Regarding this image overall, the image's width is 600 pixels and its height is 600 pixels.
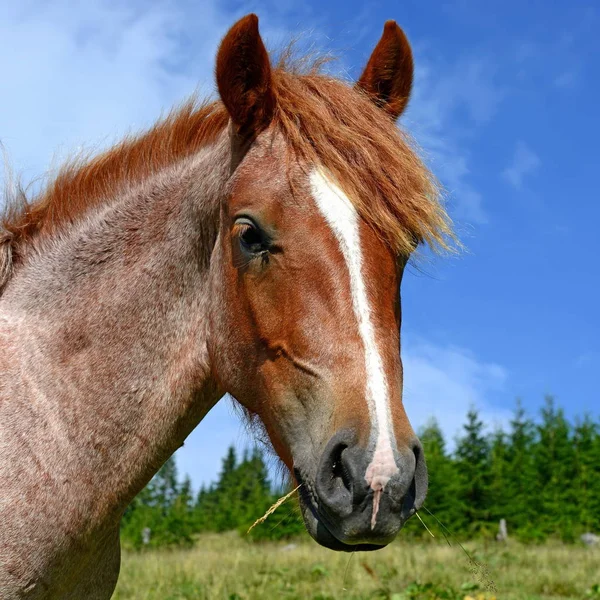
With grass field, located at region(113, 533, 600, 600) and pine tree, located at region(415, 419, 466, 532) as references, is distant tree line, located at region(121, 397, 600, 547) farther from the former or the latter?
grass field, located at region(113, 533, 600, 600)

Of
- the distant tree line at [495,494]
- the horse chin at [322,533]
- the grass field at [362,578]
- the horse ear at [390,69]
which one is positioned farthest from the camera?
the distant tree line at [495,494]

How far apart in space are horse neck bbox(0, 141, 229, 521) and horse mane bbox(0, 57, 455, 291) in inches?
9.8

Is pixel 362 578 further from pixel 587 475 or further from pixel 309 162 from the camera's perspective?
pixel 587 475

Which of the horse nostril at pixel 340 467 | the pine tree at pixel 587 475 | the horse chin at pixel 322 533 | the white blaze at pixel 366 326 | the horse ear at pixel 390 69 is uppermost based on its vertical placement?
the pine tree at pixel 587 475

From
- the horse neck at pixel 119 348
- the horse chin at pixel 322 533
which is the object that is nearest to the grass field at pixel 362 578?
the horse neck at pixel 119 348

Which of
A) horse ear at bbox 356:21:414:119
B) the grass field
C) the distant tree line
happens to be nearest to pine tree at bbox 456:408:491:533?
the distant tree line

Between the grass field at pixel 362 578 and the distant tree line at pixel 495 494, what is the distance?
45.2 feet

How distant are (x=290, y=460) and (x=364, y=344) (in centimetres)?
62

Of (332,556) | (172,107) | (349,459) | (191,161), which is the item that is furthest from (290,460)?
(332,556)

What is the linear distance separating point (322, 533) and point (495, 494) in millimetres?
30919

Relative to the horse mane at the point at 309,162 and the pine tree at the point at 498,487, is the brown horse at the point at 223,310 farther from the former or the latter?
the pine tree at the point at 498,487

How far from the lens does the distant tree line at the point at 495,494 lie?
2861 cm

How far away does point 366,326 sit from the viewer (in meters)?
2.41

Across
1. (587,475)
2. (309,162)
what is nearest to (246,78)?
(309,162)
